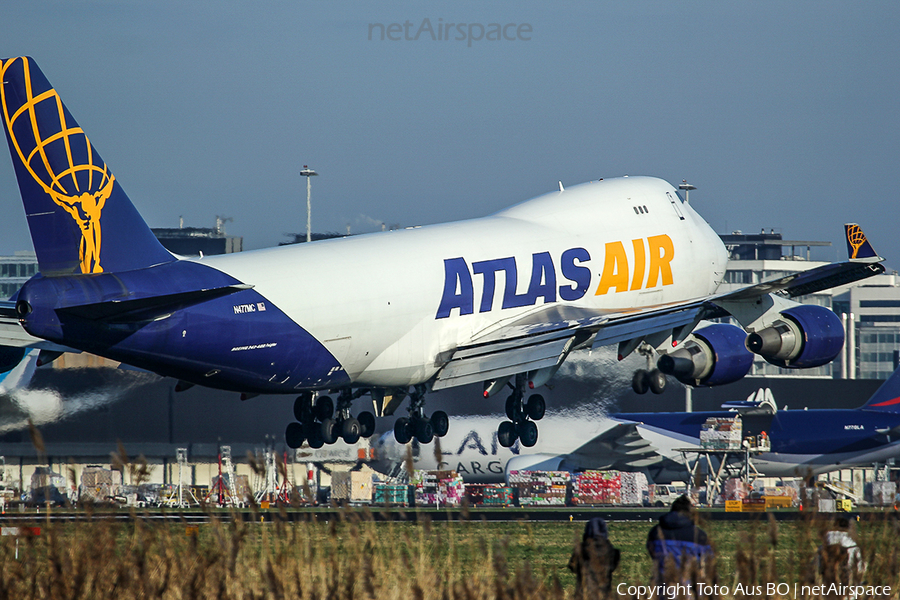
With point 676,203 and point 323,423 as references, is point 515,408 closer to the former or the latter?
point 323,423

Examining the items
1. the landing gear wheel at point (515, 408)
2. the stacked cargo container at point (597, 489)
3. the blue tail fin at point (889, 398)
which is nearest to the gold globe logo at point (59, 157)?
the landing gear wheel at point (515, 408)

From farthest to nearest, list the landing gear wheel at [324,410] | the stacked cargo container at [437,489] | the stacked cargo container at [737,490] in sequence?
the stacked cargo container at [437,489] < the stacked cargo container at [737,490] < the landing gear wheel at [324,410]

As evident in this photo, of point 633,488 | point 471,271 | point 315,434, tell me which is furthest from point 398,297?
point 633,488

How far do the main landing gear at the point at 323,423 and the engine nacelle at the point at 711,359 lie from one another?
8.03 m

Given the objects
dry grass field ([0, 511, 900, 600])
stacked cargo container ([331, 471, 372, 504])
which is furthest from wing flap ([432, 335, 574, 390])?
stacked cargo container ([331, 471, 372, 504])

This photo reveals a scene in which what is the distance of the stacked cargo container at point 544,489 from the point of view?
183 feet

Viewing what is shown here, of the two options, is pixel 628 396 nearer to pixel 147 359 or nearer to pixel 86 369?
pixel 86 369

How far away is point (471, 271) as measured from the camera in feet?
94.0

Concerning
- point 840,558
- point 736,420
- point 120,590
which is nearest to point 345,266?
point 120,590

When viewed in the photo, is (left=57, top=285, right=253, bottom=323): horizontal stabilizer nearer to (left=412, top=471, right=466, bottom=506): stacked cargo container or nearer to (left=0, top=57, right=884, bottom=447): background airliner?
(left=0, top=57, right=884, bottom=447): background airliner

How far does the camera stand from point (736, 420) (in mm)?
56812

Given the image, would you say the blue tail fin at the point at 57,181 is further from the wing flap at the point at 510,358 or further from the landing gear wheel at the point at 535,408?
the landing gear wheel at the point at 535,408

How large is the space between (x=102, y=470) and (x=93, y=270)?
39.9 meters

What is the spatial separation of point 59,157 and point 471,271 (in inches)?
419
